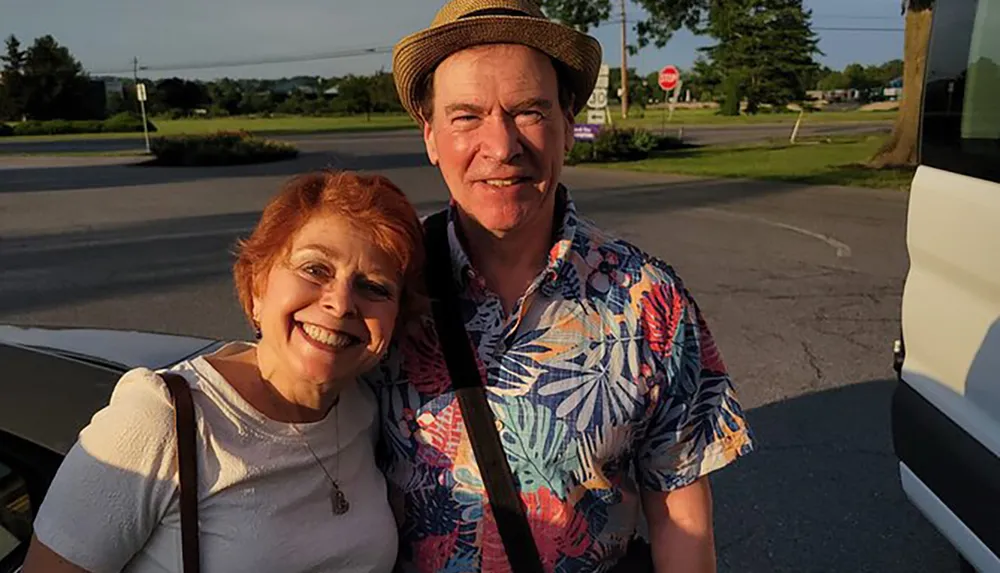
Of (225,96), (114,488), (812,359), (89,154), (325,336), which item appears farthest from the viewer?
(225,96)

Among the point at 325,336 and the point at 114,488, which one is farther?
the point at 325,336

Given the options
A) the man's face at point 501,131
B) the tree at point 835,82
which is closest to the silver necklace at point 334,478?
the man's face at point 501,131

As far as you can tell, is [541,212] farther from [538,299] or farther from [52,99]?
[52,99]

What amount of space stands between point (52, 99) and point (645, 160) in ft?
213

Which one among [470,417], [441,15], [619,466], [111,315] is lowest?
[111,315]

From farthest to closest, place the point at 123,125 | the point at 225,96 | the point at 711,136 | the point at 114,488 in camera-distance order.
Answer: the point at 225,96
the point at 123,125
the point at 711,136
the point at 114,488

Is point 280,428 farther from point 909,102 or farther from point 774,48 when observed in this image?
point 774,48

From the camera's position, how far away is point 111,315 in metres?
7.04

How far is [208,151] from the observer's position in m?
25.2

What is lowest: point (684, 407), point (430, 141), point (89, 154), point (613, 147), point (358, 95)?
point (89, 154)

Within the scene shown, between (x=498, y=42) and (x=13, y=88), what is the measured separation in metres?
81.9

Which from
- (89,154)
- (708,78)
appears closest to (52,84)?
(89,154)

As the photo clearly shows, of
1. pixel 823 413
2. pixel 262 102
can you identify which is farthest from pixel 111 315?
pixel 262 102

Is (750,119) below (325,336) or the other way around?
→ below
